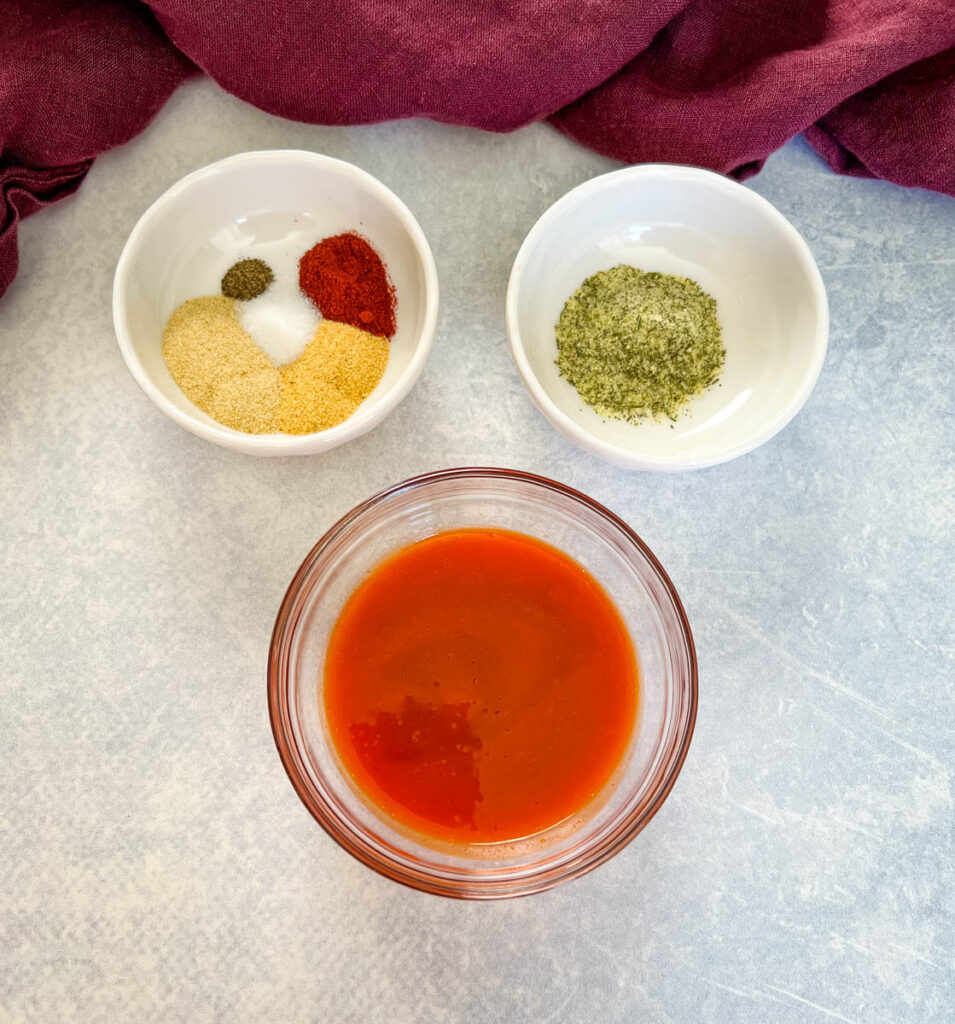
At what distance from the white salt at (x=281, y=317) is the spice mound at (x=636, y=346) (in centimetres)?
42

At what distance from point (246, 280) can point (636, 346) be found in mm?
636

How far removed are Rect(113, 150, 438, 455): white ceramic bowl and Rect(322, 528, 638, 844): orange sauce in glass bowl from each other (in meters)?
0.29

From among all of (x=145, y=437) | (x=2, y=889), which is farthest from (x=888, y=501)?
(x=2, y=889)

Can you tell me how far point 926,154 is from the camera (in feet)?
4.69

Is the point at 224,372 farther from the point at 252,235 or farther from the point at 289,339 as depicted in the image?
the point at 252,235

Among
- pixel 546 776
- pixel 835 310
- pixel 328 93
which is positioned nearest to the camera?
pixel 546 776

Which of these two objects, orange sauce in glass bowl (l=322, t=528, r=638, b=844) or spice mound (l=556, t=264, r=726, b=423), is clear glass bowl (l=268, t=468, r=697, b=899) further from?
spice mound (l=556, t=264, r=726, b=423)

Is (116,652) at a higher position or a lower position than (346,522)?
lower

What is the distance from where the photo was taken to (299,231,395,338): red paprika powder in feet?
4.66

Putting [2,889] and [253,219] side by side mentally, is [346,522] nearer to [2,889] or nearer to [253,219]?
[253,219]

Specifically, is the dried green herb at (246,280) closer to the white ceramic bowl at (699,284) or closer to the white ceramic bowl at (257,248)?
the white ceramic bowl at (257,248)

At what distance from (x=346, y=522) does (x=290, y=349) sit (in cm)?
31

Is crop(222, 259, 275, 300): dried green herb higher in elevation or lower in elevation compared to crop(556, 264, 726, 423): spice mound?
higher

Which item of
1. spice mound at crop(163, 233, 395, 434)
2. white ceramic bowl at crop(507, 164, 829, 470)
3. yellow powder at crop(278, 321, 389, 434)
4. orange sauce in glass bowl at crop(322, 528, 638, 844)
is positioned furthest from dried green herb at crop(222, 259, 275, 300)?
orange sauce in glass bowl at crop(322, 528, 638, 844)
